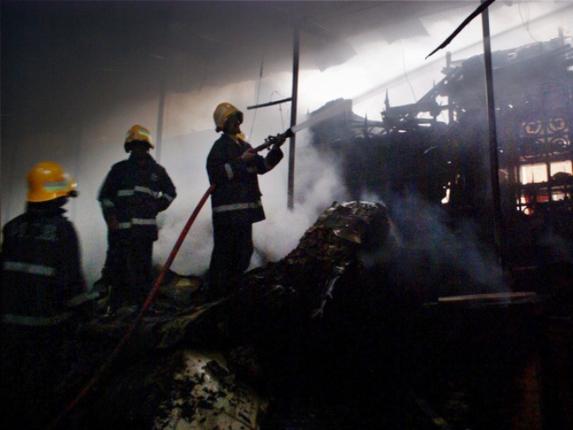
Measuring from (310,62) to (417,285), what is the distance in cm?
775

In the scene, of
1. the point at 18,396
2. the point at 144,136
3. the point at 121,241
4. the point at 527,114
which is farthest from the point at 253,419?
the point at 527,114

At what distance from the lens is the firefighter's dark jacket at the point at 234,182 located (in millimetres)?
4395

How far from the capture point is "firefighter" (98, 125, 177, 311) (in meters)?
4.86

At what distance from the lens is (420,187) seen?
10859 mm

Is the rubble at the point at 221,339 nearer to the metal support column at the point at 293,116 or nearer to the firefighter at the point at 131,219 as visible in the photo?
the firefighter at the point at 131,219

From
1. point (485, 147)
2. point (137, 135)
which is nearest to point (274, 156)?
point (137, 135)

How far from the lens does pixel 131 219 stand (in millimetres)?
4824

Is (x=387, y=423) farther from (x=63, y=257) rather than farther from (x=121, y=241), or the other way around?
(x=121, y=241)

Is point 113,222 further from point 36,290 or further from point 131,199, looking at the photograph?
point 36,290

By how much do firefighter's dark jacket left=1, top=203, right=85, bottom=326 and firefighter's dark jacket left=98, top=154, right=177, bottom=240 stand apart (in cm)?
196

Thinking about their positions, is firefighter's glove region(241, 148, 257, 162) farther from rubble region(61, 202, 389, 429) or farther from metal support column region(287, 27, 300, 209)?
metal support column region(287, 27, 300, 209)

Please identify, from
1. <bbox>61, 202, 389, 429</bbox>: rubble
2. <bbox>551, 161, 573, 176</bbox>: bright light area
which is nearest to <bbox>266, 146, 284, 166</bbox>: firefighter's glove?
<bbox>61, 202, 389, 429</bbox>: rubble

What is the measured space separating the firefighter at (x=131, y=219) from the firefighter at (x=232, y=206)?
40.5 inches

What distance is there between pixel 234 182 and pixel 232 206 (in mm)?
297
